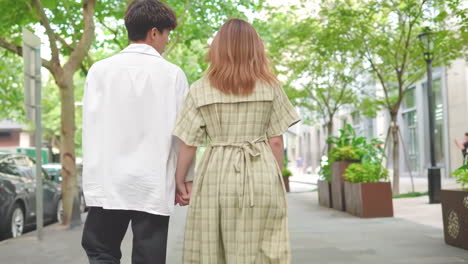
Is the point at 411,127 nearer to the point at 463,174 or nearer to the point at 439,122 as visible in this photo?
the point at 439,122

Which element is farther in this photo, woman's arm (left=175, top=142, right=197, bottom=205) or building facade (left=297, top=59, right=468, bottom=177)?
building facade (left=297, top=59, right=468, bottom=177)

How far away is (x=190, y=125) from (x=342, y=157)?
1029 centimetres

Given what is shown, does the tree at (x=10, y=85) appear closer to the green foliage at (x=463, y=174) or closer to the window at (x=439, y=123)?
the green foliage at (x=463, y=174)

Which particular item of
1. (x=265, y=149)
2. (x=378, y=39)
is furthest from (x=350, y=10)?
(x=265, y=149)

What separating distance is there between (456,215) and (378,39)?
11.0m

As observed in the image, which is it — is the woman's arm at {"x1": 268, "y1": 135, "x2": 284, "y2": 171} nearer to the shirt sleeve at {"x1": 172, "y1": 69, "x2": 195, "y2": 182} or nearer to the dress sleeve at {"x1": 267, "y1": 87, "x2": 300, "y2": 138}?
the dress sleeve at {"x1": 267, "y1": 87, "x2": 300, "y2": 138}

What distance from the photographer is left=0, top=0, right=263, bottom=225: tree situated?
11.7 m

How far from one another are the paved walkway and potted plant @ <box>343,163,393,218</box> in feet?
1.06

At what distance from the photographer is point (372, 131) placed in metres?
44.8

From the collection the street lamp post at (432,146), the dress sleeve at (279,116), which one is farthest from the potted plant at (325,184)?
the dress sleeve at (279,116)

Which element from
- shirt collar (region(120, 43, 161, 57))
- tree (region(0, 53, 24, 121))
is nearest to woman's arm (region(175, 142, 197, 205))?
shirt collar (region(120, 43, 161, 57))

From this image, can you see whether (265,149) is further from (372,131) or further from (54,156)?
(54,156)

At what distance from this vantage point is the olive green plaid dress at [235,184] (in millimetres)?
3338

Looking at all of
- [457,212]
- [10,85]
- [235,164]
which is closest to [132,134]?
[235,164]
